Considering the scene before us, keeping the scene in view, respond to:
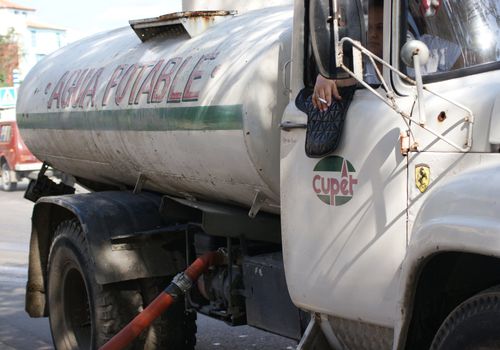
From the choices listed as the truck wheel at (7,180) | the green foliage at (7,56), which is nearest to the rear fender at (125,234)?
the truck wheel at (7,180)

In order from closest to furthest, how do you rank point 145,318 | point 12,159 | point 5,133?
point 145,318
point 12,159
point 5,133

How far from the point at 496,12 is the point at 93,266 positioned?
331cm

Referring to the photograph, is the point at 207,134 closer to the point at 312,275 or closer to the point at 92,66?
the point at 312,275

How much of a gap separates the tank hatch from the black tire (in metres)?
1.41

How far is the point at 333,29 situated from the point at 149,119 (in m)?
2.44

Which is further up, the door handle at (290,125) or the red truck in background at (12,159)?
A: the door handle at (290,125)

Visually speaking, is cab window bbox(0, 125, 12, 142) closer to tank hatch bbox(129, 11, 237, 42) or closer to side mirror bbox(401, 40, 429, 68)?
tank hatch bbox(129, 11, 237, 42)

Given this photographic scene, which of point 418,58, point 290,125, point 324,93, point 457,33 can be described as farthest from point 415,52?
point 290,125

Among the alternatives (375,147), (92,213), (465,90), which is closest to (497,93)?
(465,90)

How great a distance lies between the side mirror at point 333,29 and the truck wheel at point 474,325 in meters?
0.98

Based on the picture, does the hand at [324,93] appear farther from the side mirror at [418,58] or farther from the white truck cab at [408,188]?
the side mirror at [418,58]

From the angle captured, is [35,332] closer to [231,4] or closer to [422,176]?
[231,4]

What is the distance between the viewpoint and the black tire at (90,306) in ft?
19.4

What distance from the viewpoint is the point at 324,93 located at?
398 cm
